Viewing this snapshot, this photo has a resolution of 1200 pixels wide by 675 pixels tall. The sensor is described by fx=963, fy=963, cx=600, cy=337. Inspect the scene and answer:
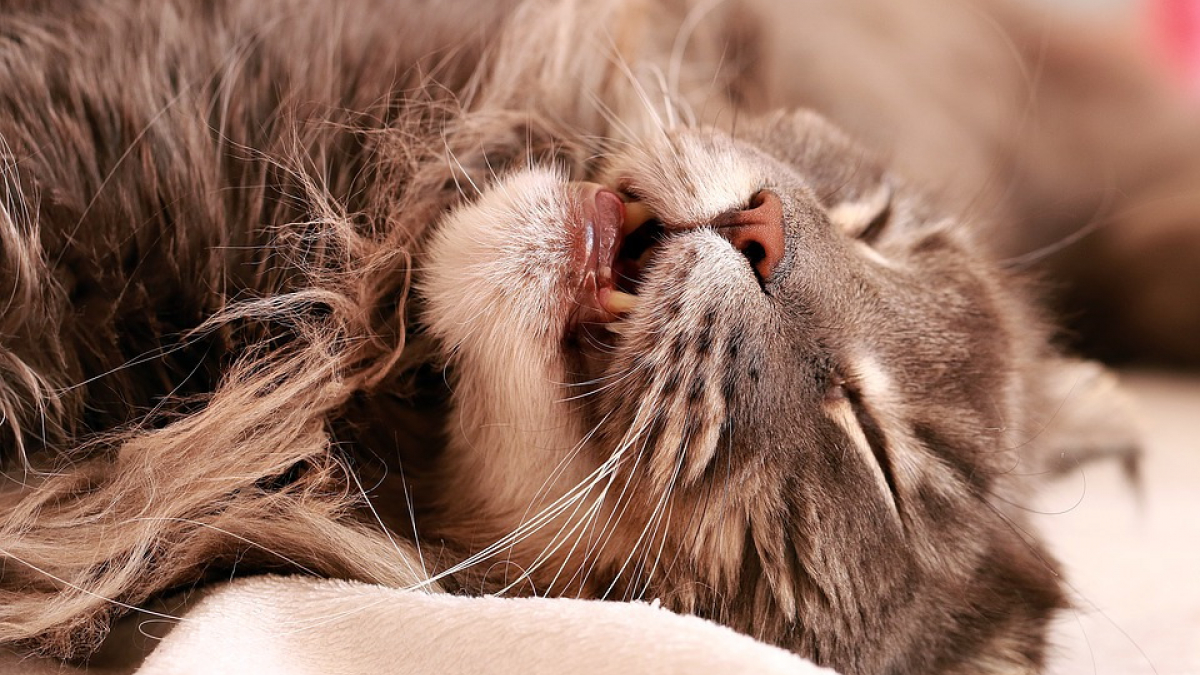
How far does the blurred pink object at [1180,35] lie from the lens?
6.88 ft

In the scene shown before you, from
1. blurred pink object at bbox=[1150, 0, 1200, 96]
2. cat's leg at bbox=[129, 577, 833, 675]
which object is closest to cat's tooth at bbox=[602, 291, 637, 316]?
cat's leg at bbox=[129, 577, 833, 675]

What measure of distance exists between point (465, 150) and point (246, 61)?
12.0 inches

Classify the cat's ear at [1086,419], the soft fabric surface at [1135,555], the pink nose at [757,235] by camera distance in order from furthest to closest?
the cat's ear at [1086,419] < the soft fabric surface at [1135,555] < the pink nose at [757,235]

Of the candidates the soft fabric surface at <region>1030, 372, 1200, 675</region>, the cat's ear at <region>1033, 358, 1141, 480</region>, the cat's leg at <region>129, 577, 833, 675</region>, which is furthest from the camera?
the cat's ear at <region>1033, 358, 1141, 480</region>

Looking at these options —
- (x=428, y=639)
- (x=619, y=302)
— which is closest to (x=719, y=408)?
(x=619, y=302)

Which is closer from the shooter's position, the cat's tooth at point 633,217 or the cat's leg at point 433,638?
the cat's leg at point 433,638

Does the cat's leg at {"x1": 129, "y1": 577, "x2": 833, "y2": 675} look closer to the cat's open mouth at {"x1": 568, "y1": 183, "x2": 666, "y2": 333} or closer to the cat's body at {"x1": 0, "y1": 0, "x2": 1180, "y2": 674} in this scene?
the cat's body at {"x1": 0, "y1": 0, "x2": 1180, "y2": 674}

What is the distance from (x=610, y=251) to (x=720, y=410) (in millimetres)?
214

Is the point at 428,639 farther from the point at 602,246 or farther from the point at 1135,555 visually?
the point at 1135,555

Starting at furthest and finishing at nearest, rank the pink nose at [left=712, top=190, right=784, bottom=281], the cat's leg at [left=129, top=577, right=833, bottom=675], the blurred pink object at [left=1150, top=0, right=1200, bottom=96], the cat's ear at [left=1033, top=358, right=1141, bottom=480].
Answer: the blurred pink object at [left=1150, top=0, right=1200, bottom=96]
the cat's ear at [left=1033, top=358, right=1141, bottom=480]
the pink nose at [left=712, top=190, right=784, bottom=281]
the cat's leg at [left=129, top=577, right=833, bottom=675]

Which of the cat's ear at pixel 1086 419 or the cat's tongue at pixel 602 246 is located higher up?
the cat's tongue at pixel 602 246

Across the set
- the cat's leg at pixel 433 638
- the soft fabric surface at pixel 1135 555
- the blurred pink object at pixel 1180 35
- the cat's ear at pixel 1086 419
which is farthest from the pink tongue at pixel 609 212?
the blurred pink object at pixel 1180 35

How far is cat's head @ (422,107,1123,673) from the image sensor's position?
101cm

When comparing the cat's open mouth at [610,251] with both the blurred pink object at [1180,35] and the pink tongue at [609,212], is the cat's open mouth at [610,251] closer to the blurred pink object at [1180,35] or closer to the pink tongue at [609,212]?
the pink tongue at [609,212]
